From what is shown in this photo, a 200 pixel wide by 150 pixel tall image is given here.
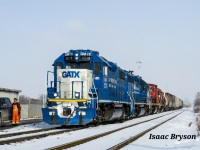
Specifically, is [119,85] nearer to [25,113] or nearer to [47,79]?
[47,79]

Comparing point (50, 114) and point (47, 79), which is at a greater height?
point (47, 79)

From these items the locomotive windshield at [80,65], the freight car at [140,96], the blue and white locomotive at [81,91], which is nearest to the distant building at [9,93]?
the freight car at [140,96]

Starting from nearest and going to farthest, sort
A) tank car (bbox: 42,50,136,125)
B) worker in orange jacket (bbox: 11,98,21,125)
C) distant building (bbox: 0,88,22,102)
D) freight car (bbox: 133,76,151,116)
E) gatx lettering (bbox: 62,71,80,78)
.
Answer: tank car (bbox: 42,50,136,125)
gatx lettering (bbox: 62,71,80,78)
worker in orange jacket (bbox: 11,98,21,125)
distant building (bbox: 0,88,22,102)
freight car (bbox: 133,76,151,116)

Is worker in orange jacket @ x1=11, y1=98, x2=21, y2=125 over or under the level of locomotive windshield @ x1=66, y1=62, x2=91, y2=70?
under

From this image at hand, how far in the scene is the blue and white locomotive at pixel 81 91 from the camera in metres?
16.7

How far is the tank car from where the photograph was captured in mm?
16703

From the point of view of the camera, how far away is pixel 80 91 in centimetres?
1797

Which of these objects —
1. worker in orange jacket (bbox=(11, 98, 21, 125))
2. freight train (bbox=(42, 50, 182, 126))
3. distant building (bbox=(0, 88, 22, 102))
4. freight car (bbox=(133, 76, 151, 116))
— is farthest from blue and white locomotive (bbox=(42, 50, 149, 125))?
distant building (bbox=(0, 88, 22, 102))

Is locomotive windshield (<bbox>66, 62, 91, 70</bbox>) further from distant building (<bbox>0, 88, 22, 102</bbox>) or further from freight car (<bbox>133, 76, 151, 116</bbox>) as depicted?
freight car (<bbox>133, 76, 151, 116</bbox>)

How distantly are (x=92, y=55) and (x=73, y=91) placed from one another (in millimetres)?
2263

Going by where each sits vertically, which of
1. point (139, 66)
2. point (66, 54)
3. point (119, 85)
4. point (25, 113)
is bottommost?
point (25, 113)

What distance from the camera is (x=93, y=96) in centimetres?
1836

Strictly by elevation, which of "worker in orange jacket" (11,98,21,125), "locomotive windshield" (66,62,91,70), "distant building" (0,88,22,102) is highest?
"locomotive windshield" (66,62,91,70)

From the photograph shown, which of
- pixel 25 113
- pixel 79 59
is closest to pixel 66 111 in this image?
pixel 79 59
